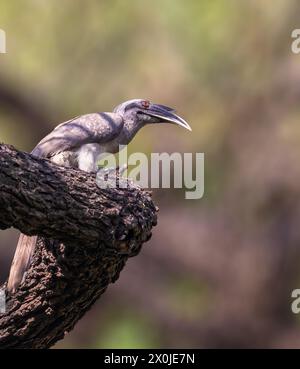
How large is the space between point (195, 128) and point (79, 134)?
371 cm

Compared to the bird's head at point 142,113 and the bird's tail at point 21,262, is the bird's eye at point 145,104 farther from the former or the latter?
the bird's tail at point 21,262

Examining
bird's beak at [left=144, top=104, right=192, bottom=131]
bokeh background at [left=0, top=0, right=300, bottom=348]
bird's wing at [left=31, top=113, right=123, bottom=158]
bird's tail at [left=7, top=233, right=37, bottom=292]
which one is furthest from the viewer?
bokeh background at [left=0, top=0, right=300, bottom=348]

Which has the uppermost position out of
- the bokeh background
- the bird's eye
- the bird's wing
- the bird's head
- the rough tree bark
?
the bokeh background

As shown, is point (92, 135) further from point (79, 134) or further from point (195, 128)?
point (195, 128)

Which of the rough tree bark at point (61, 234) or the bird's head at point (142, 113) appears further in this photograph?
the bird's head at point (142, 113)

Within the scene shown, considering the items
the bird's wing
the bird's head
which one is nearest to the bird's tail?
the bird's wing

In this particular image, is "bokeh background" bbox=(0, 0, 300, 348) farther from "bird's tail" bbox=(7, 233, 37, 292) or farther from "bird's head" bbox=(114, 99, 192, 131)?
"bird's tail" bbox=(7, 233, 37, 292)

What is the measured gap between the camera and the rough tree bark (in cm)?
368

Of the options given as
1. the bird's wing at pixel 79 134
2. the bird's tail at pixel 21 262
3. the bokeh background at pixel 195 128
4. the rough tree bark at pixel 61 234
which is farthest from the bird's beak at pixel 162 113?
the bokeh background at pixel 195 128

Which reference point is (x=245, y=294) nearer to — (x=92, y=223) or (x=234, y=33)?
(x=234, y=33)

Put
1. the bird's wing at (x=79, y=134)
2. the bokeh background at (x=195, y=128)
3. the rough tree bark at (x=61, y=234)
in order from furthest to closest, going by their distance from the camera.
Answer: the bokeh background at (x=195, y=128) < the bird's wing at (x=79, y=134) < the rough tree bark at (x=61, y=234)

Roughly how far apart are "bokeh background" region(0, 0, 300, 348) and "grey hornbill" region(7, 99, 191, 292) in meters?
2.69

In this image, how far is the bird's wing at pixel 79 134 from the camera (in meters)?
4.74

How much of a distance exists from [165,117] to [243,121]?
3.18 m
